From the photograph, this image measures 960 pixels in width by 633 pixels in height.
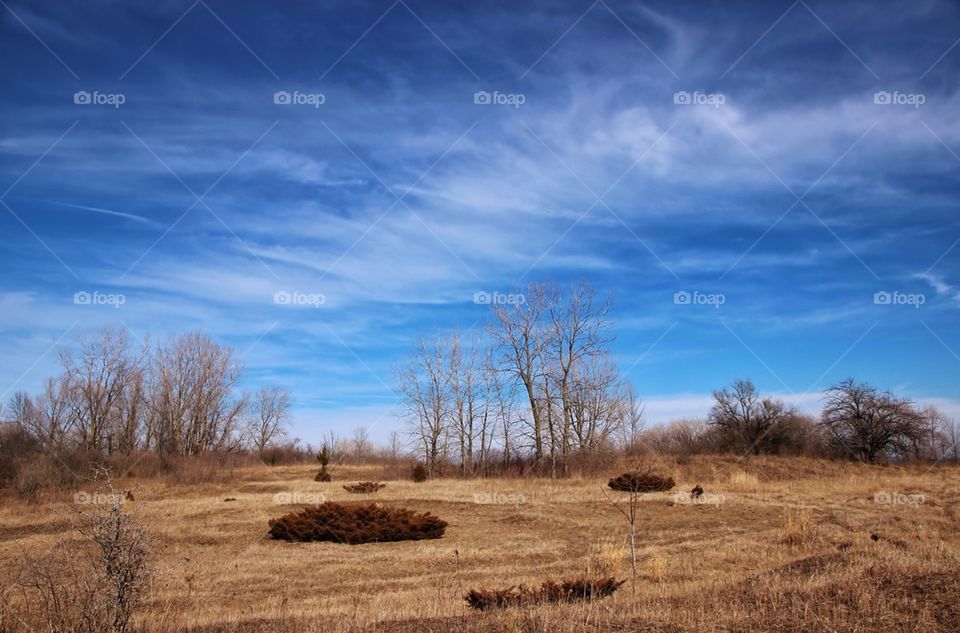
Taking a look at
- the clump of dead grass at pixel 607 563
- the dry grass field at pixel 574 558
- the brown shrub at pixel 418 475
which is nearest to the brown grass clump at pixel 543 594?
the dry grass field at pixel 574 558

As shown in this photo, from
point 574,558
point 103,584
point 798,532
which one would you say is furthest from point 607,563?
point 103,584

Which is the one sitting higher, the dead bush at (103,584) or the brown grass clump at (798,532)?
the dead bush at (103,584)

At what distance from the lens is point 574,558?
13117 mm

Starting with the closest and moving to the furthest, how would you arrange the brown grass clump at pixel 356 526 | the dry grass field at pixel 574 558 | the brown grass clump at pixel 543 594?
the dry grass field at pixel 574 558
the brown grass clump at pixel 543 594
the brown grass clump at pixel 356 526

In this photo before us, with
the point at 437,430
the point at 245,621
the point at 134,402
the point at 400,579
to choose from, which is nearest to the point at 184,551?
the point at 400,579

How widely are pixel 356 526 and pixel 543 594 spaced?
34.3 feet

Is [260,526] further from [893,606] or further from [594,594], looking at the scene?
[893,606]

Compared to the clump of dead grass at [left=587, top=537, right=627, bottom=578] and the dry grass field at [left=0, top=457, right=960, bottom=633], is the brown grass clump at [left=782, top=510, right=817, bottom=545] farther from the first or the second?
the clump of dead grass at [left=587, top=537, right=627, bottom=578]

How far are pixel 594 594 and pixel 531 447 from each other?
2910 centimetres

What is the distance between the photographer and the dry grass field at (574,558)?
644 cm

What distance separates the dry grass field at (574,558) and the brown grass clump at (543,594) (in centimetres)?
25

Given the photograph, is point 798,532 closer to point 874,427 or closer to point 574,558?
point 574,558

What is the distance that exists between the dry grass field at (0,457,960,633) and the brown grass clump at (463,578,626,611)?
0.25m

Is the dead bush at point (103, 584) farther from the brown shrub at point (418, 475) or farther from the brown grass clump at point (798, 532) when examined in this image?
the brown shrub at point (418, 475)
